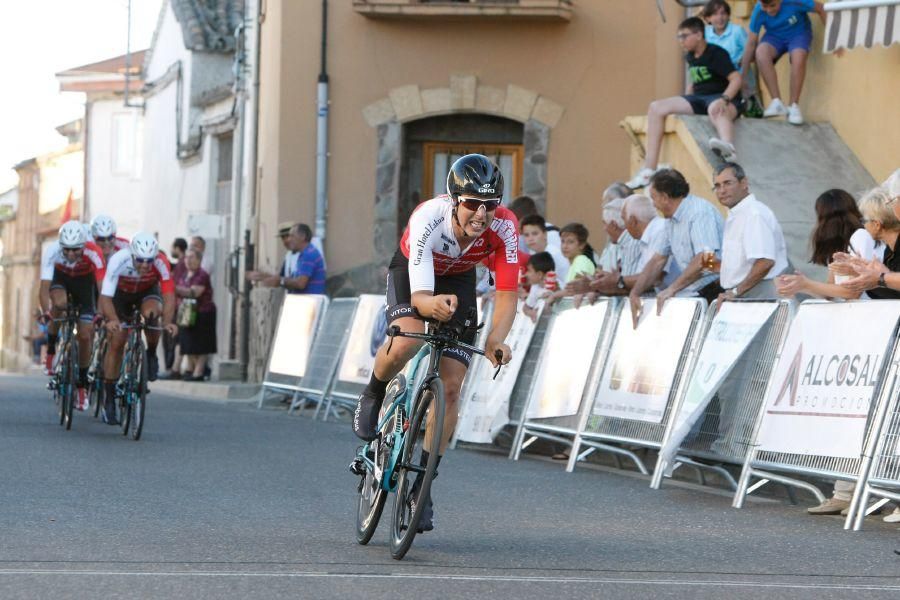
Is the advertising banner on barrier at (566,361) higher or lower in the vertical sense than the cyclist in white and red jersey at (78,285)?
lower

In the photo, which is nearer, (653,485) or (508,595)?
(508,595)

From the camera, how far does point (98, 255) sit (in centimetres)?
1579

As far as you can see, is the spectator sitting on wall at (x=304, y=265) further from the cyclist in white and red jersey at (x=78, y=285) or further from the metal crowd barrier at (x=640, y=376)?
the metal crowd barrier at (x=640, y=376)

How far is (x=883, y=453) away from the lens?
9234mm

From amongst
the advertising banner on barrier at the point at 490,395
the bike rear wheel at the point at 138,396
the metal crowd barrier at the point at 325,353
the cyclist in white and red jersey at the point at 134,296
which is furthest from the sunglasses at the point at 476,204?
the metal crowd barrier at the point at 325,353

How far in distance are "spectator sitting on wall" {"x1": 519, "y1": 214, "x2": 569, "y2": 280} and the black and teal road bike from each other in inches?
264

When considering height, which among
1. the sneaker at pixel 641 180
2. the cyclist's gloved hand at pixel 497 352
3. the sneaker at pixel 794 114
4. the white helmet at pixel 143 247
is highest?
the sneaker at pixel 794 114

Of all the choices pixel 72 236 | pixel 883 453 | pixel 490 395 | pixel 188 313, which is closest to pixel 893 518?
pixel 883 453

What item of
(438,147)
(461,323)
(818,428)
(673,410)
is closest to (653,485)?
(673,410)

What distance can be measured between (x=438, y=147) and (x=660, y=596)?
17526mm

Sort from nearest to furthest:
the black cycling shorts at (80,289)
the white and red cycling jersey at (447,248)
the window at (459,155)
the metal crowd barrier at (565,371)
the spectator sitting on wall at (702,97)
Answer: the white and red cycling jersey at (447,248) < the metal crowd barrier at (565,371) < the black cycling shorts at (80,289) < the spectator sitting on wall at (702,97) < the window at (459,155)

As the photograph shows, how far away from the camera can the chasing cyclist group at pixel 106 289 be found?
580 inches

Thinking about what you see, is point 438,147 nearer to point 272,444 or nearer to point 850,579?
point 272,444

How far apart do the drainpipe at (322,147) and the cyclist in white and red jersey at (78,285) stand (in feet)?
25.8
